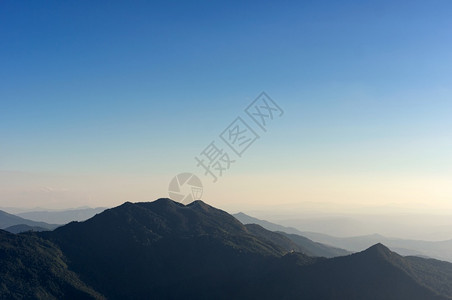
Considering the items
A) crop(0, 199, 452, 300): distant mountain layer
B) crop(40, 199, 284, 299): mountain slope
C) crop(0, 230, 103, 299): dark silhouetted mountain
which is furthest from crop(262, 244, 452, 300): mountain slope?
crop(0, 230, 103, 299): dark silhouetted mountain

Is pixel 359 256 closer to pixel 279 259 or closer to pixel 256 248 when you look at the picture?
pixel 279 259

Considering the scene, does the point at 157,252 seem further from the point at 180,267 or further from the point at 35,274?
the point at 35,274

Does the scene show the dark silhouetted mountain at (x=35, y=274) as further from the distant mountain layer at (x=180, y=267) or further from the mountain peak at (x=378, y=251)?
the mountain peak at (x=378, y=251)

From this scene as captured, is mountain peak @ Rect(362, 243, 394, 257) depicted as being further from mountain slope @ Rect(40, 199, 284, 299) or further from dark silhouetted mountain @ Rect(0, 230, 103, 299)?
dark silhouetted mountain @ Rect(0, 230, 103, 299)

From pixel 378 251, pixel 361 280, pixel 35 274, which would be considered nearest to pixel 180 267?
pixel 35 274

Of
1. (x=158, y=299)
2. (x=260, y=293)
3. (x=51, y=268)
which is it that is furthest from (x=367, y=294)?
(x=51, y=268)
